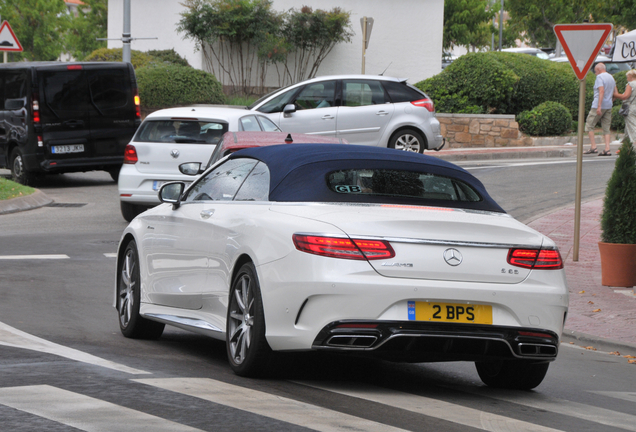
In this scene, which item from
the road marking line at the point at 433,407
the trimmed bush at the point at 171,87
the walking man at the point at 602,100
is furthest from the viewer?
the trimmed bush at the point at 171,87

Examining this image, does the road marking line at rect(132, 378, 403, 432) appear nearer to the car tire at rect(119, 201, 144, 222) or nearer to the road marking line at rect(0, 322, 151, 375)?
the road marking line at rect(0, 322, 151, 375)

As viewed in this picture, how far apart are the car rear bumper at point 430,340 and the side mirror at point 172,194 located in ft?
7.13

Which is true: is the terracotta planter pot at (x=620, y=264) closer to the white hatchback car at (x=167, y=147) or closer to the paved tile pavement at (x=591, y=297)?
the paved tile pavement at (x=591, y=297)

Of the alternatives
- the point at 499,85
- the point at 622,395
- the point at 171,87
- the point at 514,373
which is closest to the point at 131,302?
the point at 514,373

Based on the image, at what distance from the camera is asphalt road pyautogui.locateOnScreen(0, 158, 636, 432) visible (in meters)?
4.91

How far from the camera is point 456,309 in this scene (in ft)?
18.2

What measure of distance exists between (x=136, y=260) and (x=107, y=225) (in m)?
7.28

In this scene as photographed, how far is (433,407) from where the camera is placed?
217 inches

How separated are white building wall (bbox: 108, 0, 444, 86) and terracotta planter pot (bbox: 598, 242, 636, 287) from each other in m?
26.4

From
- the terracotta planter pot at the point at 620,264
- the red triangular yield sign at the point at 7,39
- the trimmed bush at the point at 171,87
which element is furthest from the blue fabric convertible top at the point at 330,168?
the trimmed bush at the point at 171,87

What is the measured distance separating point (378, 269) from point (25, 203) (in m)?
12.3

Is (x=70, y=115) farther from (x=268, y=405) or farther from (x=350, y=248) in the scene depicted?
(x=268, y=405)

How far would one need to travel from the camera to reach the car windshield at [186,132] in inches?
574

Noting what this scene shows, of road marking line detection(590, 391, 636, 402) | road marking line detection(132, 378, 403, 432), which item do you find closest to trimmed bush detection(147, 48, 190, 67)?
road marking line detection(590, 391, 636, 402)
